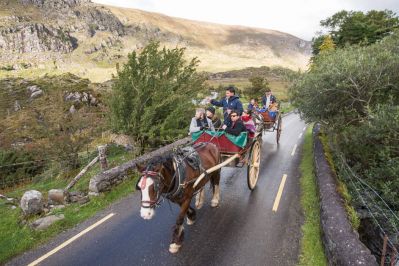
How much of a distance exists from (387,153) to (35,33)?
225129 mm

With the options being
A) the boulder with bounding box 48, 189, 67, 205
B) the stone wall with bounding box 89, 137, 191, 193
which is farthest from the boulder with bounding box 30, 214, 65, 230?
the stone wall with bounding box 89, 137, 191, 193

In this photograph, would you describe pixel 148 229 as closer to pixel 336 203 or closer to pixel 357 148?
pixel 336 203

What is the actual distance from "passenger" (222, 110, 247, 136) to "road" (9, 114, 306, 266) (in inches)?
82.4

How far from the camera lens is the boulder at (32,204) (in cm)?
810

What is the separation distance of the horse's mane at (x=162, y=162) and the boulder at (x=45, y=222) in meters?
4.16

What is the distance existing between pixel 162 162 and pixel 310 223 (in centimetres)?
433

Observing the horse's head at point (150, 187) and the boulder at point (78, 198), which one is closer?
the horse's head at point (150, 187)

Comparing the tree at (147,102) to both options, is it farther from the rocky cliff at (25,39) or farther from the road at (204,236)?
the rocky cliff at (25,39)

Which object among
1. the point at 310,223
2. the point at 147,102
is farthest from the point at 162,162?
the point at 147,102

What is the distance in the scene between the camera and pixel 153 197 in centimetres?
499

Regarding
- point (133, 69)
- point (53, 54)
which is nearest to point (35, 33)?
point (53, 54)

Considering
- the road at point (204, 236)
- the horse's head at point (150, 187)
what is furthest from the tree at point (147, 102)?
the horse's head at point (150, 187)

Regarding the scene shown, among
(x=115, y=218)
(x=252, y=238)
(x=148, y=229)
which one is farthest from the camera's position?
(x=115, y=218)

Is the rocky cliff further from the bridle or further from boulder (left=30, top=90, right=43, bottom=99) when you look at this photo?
the bridle
